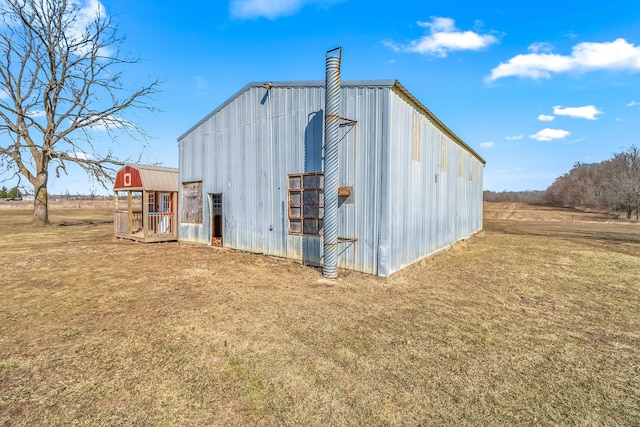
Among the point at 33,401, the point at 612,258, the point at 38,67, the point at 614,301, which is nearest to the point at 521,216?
the point at 612,258

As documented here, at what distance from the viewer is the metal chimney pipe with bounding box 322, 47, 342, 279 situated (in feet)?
25.4

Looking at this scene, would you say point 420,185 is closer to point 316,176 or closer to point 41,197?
point 316,176

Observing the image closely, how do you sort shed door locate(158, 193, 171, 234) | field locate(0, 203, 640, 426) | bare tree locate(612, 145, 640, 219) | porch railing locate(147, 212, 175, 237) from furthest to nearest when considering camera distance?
bare tree locate(612, 145, 640, 219)
shed door locate(158, 193, 171, 234)
porch railing locate(147, 212, 175, 237)
field locate(0, 203, 640, 426)

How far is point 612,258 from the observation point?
10.9 m

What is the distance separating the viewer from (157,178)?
14195 millimetres

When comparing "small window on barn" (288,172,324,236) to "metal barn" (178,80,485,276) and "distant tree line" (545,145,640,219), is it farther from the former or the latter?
"distant tree line" (545,145,640,219)

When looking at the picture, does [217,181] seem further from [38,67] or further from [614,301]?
[38,67]

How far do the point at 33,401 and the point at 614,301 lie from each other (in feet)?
30.5

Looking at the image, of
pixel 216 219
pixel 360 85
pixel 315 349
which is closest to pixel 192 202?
pixel 216 219

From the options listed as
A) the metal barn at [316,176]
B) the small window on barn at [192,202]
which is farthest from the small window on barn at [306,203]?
the small window on barn at [192,202]

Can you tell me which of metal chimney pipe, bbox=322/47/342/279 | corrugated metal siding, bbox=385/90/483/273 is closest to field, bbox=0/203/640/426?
metal chimney pipe, bbox=322/47/342/279

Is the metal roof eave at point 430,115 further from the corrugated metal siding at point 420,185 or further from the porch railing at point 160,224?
the porch railing at point 160,224

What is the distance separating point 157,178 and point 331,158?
9946 millimetres

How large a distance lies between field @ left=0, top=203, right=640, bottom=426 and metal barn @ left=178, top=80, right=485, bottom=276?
157cm
